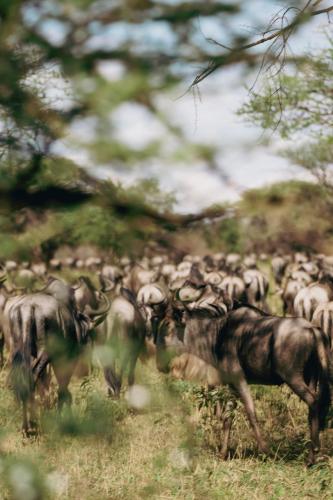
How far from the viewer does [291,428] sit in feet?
23.3

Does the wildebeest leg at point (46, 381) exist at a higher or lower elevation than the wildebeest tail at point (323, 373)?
higher

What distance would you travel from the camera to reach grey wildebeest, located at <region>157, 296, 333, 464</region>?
6336mm

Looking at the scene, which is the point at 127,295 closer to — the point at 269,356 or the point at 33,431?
the point at 269,356

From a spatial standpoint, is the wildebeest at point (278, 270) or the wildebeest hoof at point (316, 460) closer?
the wildebeest hoof at point (316, 460)

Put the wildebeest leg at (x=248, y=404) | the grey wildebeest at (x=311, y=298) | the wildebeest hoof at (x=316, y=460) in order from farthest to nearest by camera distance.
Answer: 1. the grey wildebeest at (x=311, y=298)
2. the wildebeest leg at (x=248, y=404)
3. the wildebeest hoof at (x=316, y=460)

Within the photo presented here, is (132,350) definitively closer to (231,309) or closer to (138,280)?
(231,309)

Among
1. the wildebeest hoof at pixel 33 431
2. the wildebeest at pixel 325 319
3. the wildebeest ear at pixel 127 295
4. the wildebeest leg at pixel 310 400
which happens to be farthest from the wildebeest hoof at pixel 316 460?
the wildebeest hoof at pixel 33 431

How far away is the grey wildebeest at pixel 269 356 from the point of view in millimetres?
6336

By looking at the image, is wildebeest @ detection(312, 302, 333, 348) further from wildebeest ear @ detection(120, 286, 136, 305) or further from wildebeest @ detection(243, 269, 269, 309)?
wildebeest @ detection(243, 269, 269, 309)

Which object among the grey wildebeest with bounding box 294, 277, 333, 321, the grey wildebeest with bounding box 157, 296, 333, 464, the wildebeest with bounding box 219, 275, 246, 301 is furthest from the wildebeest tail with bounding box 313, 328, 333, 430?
the wildebeest with bounding box 219, 275, 246, 301

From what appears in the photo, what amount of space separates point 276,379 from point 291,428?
0.73m

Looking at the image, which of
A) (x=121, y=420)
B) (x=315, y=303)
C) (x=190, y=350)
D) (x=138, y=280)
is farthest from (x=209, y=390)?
(x=138, y=280)

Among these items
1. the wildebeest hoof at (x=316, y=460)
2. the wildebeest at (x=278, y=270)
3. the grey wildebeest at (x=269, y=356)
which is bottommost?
the wildebeest hoof at (x=316, y=460)

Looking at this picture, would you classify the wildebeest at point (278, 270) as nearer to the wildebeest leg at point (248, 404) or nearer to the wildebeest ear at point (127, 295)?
the wildebeest ear at point (127, 295)
